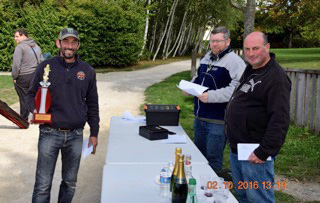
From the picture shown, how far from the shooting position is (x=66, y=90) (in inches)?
138

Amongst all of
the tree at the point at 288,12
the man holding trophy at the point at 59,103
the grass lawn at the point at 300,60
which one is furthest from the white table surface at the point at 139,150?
the tree at the point at 288,12

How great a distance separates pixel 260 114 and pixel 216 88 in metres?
1.37

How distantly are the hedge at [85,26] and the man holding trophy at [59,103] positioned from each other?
1738 centimetres

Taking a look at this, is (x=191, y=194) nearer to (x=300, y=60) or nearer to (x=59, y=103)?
(x=59, y=103)

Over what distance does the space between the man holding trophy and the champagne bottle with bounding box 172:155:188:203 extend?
1.46 meters

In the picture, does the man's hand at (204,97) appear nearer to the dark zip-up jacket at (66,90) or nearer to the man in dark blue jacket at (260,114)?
the man in dark blue jacket at (260,114)

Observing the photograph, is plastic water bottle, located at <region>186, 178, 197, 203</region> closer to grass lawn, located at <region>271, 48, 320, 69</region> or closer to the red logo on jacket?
the red logo on jacket

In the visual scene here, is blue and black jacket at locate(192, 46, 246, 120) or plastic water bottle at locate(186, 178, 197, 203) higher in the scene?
blue and black jacket at locate(192, 46, 246, 120)

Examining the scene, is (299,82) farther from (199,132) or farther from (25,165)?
(25,165)

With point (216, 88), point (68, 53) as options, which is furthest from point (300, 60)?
point (68, 53)

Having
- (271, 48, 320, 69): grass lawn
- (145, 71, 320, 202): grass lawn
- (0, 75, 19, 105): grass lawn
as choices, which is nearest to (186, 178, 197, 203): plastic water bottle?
A: (145, 71, 320, 202): grass lawn

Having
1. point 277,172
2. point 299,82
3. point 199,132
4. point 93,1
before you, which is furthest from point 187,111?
point 93,1

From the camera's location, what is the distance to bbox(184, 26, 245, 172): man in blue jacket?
13.9ft

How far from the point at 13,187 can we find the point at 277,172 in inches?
154
